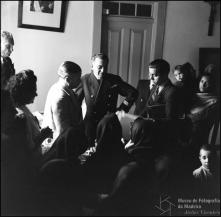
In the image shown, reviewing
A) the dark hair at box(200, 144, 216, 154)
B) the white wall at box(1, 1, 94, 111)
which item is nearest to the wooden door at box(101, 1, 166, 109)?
the white wall at box(1, 1, 94, 111)

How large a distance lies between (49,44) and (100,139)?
605mm

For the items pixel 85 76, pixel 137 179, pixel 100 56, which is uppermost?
pixel 100 56

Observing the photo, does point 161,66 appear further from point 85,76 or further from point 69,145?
point 69,145

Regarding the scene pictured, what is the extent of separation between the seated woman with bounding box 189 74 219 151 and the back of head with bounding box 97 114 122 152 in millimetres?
450

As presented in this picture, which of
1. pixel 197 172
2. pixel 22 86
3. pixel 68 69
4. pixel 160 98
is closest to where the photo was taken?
pixel 22 86

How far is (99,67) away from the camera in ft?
6.40

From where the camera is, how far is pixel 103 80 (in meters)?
1.95

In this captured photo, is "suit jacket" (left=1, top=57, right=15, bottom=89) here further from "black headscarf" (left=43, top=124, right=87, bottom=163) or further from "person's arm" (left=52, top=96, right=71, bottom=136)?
"black headscarf" (left=43, top=124, right=87, bottom=163)

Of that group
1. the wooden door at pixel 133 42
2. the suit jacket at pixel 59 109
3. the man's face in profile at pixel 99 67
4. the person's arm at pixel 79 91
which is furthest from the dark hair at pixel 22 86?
the wooden door at pixel 133 42

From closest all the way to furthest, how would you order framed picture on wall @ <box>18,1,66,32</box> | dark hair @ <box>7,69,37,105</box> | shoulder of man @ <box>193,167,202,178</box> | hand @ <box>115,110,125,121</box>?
dark hair @ <box>7,69,37,105</box> < framed picture on wall @ <box>18,1,66,32</box> < hand @ <box>115,110,125,121</box> < shoulder of man @ <box>193,167,202,178</box>

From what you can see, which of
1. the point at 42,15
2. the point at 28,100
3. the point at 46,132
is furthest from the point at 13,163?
the point at 42,15

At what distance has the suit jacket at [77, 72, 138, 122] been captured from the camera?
191cm

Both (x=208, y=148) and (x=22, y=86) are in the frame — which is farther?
(x=208, y=148)

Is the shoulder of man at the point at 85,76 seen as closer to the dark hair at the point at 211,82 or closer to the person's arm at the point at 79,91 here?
the person's arm at the point at 79,91
